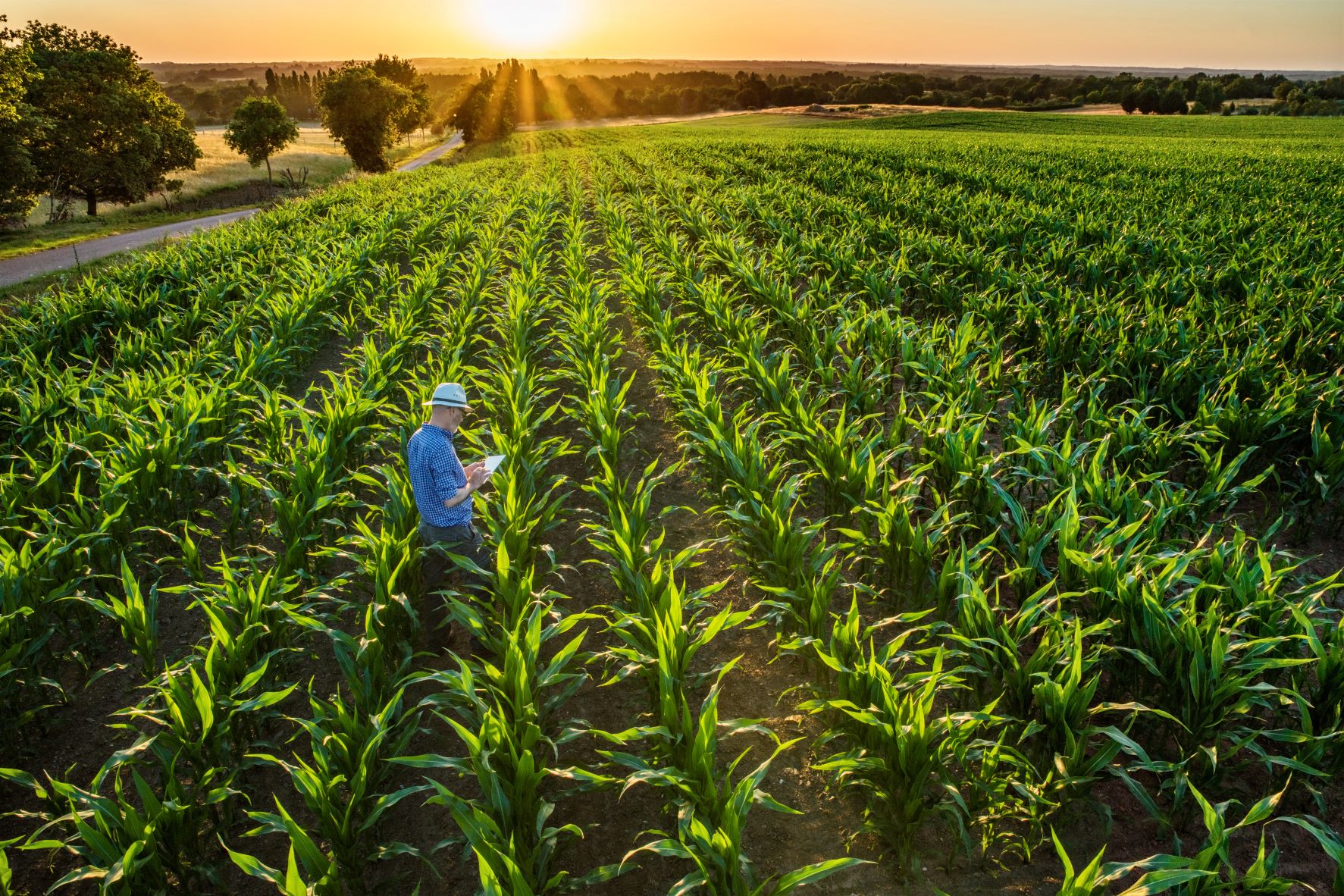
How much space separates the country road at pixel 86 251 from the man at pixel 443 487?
1544cm

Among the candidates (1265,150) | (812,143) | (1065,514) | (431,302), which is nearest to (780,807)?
(1065,514)

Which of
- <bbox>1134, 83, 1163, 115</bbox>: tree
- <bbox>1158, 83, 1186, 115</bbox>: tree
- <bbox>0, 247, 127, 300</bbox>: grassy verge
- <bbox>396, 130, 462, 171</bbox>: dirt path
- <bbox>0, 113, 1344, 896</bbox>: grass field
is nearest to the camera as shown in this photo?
<bbox>0, 113, 1344, 896</bbox>: grass field

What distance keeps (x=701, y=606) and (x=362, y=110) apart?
55.3 meters

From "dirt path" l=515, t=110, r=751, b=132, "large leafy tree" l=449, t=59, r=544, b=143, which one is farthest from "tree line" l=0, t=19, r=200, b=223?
"dirt path" l=515, t=110, r=751, b=132

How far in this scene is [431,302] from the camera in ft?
33.4

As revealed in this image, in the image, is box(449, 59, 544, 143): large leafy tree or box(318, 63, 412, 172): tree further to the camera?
box(449, 59, 544, 143): large leafy tree

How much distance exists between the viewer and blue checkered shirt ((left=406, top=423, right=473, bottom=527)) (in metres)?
4.10

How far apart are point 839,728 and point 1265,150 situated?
130ft

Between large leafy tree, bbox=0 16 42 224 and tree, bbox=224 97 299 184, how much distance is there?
1721 centimetres

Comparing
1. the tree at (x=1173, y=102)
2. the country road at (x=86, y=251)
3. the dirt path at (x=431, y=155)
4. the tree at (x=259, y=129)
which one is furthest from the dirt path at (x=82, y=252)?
the tree at (x=1173, y=102)

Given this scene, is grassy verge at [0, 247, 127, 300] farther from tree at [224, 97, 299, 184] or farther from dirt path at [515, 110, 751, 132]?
dirt path at [515, 110, 751, 132]

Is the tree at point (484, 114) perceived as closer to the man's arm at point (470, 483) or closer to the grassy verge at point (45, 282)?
the grassy verge at point (45, 282)

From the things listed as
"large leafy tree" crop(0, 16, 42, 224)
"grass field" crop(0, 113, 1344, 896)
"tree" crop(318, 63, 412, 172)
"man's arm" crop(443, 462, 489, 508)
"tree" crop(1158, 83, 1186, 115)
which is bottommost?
"grass field" crop(0, 113, 1344, 896)

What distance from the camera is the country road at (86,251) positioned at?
17188 millimetres
